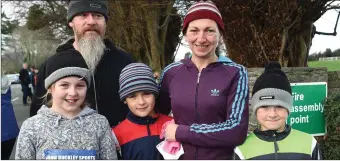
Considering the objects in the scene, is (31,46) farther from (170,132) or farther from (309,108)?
(170,132)

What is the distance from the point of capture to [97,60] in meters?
3.39

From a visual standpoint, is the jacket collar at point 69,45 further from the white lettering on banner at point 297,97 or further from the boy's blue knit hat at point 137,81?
the white lettering on banner at point 297,97

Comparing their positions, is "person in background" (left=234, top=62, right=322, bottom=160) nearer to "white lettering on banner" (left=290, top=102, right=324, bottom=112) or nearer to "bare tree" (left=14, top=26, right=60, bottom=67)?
"white lettering on banner" (left=290, top=102, right=324, bottom=112)

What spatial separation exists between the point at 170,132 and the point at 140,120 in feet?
1.26

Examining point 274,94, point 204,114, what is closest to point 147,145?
point 204,114

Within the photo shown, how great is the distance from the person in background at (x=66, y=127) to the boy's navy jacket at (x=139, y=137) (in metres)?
0.14

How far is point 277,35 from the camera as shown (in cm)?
720

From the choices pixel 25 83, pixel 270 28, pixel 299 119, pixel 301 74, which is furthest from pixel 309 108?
pixel 25 83

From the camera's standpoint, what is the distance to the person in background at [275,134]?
2.59 metres

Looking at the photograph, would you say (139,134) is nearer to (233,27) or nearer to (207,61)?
(207,61)

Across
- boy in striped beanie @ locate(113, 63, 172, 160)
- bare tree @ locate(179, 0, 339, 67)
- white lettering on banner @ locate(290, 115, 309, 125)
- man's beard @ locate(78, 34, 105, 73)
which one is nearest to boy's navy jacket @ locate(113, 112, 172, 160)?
boy in striped beanie @ locate(113, 63, 172, 160)

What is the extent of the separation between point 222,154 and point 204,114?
0.96ft

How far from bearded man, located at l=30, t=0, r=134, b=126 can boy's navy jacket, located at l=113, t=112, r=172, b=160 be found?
0.44 m

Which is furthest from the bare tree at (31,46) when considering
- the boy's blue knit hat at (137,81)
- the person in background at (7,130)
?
the boy's blue knit hat at (137,81)
